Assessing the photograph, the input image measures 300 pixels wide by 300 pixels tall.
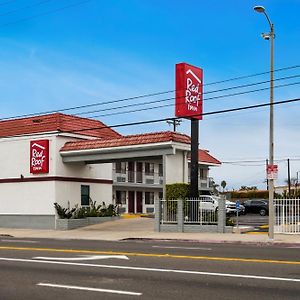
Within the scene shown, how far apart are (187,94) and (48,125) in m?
9.98

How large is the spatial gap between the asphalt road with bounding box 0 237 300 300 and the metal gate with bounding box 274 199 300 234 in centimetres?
864

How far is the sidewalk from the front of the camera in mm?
21547

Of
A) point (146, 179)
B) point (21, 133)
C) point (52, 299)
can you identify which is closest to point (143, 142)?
point (21, 133)

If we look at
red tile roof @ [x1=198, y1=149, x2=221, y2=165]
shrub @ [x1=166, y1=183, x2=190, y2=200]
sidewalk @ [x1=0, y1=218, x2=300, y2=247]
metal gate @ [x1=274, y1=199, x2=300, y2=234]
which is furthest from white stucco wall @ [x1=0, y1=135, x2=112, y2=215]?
red tile roof @ [x1=198, y1=149, x2=221, y2=165]

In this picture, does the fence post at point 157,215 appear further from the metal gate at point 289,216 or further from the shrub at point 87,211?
the shrub at point 87,211

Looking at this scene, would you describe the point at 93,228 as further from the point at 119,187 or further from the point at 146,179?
the point at 146,179

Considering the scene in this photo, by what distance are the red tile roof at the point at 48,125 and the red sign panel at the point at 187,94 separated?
7.01 m

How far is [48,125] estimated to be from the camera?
32.1 meters

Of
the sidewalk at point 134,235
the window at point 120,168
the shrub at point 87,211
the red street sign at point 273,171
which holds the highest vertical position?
the window at point 120,168

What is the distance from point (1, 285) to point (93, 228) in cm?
2067

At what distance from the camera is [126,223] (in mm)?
32250

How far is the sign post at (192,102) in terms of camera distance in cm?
2631

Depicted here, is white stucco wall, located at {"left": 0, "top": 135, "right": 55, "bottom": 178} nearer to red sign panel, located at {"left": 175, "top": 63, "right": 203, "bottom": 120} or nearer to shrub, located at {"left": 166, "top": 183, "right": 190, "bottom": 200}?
shrub, located at {"left": 166, "top": 183, "right": 190, "bottom": 200}

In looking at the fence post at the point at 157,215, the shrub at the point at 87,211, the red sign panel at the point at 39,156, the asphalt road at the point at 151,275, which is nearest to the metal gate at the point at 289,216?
the fence post at the point at 157,215
